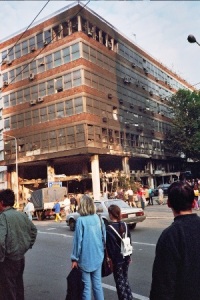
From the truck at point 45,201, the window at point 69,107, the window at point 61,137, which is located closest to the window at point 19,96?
the window at point 69,107

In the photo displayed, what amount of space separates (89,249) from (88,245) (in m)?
0.06

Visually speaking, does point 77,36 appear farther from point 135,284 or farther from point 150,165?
point 135,284

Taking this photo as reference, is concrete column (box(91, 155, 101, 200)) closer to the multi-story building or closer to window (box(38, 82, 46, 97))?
the multi-story building

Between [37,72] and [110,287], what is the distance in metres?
37.0

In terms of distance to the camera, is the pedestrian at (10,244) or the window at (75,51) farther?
the window at (75,51)

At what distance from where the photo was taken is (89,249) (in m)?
4.63

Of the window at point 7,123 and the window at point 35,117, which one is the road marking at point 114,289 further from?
the window at point 7,123

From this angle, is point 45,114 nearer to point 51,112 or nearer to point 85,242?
point 51,112

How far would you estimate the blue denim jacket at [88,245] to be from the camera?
4.59 meters

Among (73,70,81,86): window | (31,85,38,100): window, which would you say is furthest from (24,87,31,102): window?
(73,70,81,86): window

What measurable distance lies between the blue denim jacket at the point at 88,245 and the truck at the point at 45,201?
21.1 metres

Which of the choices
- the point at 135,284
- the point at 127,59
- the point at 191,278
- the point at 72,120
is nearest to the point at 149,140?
the point at 127,59

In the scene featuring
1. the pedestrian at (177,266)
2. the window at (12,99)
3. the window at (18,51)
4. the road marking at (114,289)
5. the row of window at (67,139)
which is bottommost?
the road marking at (114,289)

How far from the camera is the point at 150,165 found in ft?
159
